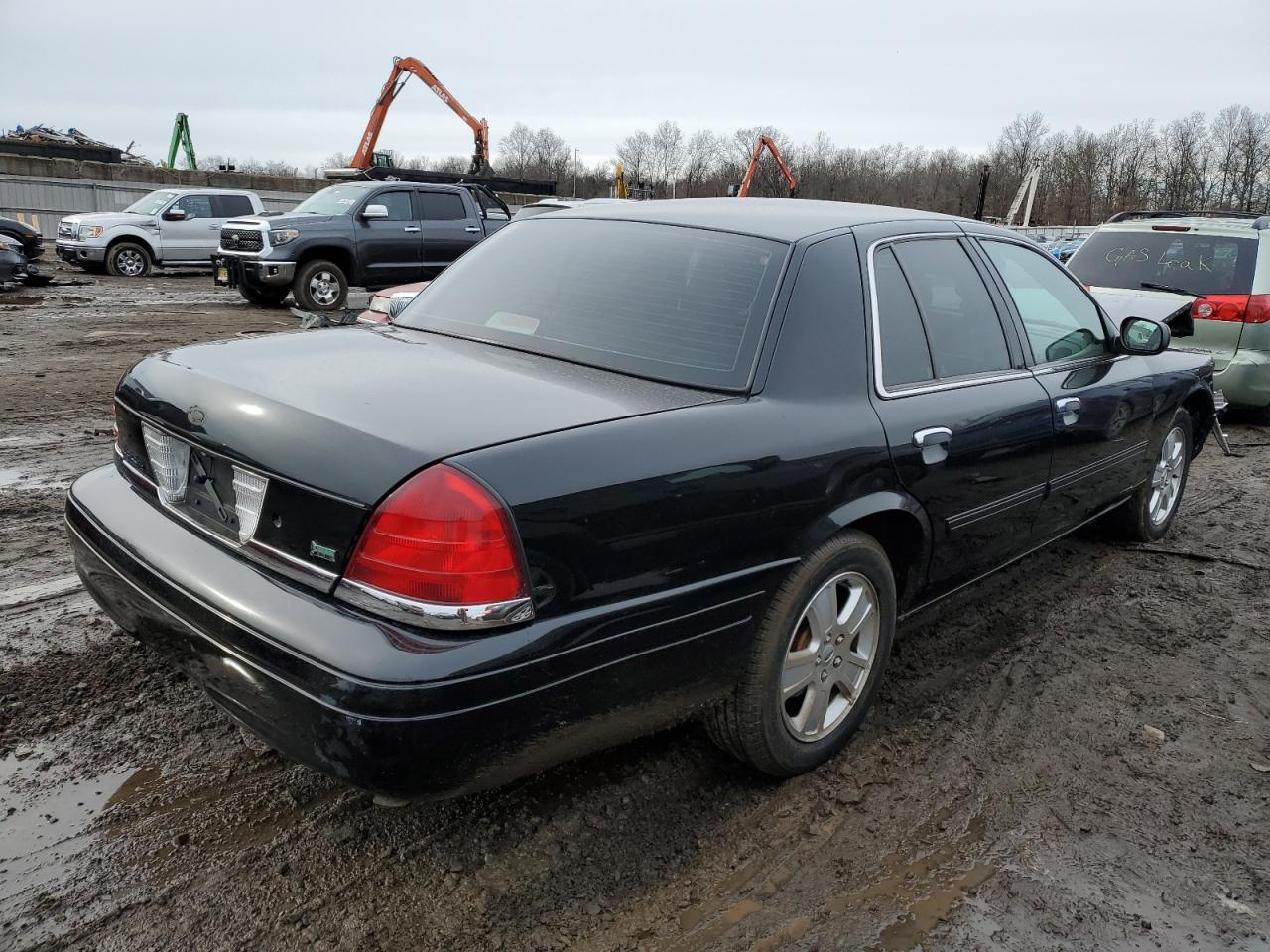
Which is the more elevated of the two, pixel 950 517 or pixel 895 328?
pixel 895 328

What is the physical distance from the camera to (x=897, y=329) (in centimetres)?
312

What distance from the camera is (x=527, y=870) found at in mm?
2455

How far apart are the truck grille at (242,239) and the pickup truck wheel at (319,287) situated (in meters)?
0.71

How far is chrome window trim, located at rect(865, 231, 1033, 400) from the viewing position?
2.99 metres

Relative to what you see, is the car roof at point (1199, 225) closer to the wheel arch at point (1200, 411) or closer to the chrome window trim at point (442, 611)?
the wheel arch at point (1200, 411)

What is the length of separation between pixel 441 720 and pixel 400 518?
1.41 feet

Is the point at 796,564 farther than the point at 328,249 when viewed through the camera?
No

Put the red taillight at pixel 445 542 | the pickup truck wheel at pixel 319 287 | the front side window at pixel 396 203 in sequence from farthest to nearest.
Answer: the front side window at pixel 396 203, the pickup truck wheel at pixel 319 287, the red taillight at pixel 445 542

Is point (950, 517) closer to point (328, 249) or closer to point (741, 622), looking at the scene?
point (741, 622)

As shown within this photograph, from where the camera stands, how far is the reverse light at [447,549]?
2037 mm

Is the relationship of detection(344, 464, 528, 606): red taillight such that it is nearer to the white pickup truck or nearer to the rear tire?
the rear tire

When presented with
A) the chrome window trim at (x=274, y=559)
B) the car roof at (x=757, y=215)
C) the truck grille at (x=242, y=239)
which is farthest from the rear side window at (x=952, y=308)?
the truck grille at (x=242, y=239)

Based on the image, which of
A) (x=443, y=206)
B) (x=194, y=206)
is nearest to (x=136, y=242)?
(x=194, y=206)

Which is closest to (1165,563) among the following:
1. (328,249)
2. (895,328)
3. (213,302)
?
(895,328)
